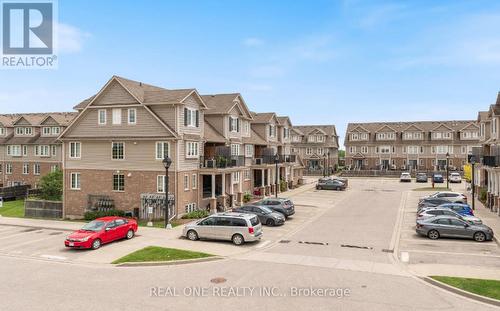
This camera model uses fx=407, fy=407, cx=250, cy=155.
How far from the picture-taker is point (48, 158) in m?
54.5

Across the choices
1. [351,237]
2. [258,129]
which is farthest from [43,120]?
[351,237]

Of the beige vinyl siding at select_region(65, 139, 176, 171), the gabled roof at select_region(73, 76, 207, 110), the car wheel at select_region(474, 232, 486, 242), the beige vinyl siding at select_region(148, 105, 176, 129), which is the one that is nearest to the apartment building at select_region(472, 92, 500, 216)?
the car wheel at select_region(474, 232, 486, 242)

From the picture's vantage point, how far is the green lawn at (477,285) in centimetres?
1390

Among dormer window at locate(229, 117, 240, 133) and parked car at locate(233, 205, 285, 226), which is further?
dormer window at locate(229, 117, 240, 133)

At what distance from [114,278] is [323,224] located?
16.5m

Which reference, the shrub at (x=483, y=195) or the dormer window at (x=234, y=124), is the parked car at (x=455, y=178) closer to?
the shrub at (x=483, y=195)

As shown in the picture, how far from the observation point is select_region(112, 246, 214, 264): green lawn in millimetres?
19109

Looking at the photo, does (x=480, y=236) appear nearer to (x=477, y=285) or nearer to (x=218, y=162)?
(x=477, y=285)

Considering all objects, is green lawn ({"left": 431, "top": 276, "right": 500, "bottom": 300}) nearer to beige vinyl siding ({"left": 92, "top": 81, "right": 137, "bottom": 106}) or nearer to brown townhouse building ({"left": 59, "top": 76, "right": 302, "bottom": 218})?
brown townhouse building ({"left": 59, "top": 76, "right": 302, "bottom": 218})

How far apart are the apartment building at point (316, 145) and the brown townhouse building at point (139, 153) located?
170ft

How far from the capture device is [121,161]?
32.0 meters

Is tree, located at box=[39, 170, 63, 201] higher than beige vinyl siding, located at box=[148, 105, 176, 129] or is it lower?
lower

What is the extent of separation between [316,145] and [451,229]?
64126 mm

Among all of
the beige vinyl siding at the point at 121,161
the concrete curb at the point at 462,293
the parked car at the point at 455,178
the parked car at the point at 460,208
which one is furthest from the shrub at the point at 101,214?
the parked car at the point at 455,178
